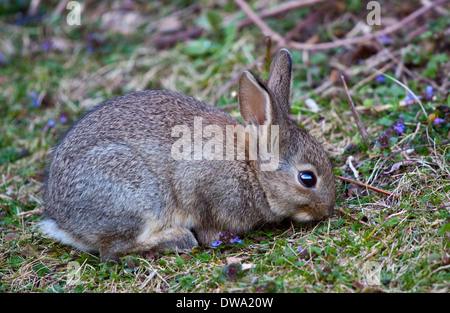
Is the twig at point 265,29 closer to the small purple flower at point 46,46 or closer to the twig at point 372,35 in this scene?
the twig at point 372,35

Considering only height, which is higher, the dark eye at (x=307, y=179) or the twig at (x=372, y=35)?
the twig at (x=372, y=35)

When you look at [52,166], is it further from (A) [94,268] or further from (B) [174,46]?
(B) [174,46]

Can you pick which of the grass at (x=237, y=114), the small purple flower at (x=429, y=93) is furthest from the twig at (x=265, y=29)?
the small purple flower at (x=429, y=93)

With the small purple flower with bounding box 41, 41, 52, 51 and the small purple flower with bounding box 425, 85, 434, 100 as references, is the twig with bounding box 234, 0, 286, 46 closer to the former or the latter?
the small purple flower with bounding box 425, 85, 434, 100

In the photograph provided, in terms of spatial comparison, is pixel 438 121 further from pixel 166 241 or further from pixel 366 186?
pixel 166 241

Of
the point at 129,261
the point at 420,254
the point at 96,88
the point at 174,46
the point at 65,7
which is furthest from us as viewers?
the point at 65,7

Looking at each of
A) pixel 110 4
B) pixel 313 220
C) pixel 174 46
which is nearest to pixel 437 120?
pixel 313 220

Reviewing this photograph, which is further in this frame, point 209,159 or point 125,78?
point 125,78
